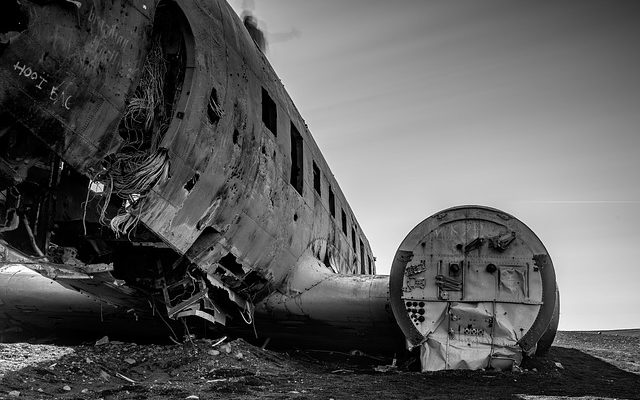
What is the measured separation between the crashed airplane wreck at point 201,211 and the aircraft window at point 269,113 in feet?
0.08

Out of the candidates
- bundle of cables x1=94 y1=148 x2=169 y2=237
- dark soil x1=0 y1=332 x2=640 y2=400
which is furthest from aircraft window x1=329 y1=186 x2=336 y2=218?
bundle of cables x1=94 y1=148 x2=169 y2=237

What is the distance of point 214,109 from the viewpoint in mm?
7738

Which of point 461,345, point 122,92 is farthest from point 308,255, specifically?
point 122,92

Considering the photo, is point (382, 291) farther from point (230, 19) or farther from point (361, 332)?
point (230, 19)

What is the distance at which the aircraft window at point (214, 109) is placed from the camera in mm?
7664

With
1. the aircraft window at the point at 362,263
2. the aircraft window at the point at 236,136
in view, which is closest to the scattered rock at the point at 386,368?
the aircraft window at the point at 236,136

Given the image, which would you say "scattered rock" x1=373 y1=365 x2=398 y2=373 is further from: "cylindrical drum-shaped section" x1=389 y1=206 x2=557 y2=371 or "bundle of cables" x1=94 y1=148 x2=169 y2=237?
"bundle of cables" x1=94 y1=148 x2=169 y2=237

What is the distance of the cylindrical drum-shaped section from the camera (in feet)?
30.2

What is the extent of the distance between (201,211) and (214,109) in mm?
1042

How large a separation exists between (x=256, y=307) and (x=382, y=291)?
167 centimetres

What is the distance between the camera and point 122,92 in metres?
6.43

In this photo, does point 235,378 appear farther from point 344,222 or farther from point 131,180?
point 344,222

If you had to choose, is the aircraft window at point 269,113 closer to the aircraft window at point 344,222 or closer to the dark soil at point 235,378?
the dark soil at point 235,378

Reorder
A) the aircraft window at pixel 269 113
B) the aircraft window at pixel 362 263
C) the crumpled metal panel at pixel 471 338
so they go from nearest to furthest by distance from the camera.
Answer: the crumpled metal panel at pixel 471 338 → the aircraft window at pixel 269 113 → the aircraft window at pixel 362 263
